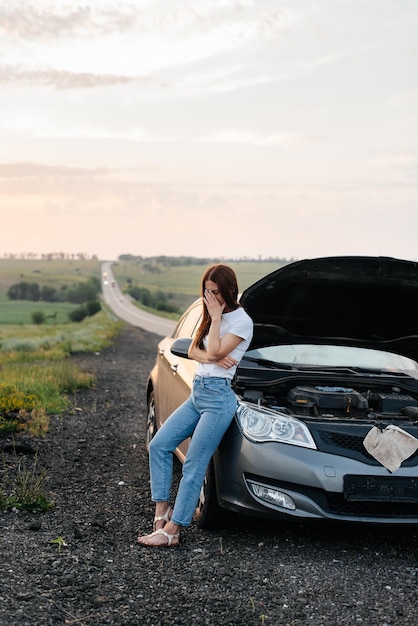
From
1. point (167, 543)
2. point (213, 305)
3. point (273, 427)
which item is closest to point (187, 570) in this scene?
point (167, 543)

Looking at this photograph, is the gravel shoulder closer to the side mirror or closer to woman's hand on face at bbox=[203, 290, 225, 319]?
the side mirror

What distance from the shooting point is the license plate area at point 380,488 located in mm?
5484

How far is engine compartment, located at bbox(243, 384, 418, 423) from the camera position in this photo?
6363 mm

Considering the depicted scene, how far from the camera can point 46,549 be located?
5.65 meters

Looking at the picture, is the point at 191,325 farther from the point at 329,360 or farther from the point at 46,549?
the point at 46,549

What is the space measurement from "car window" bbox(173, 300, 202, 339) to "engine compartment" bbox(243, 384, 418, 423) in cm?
95

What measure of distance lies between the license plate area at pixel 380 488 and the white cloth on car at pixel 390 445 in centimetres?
9

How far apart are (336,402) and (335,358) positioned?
0.97 meters

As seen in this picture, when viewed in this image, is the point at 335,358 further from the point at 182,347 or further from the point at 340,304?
the point at 182,347

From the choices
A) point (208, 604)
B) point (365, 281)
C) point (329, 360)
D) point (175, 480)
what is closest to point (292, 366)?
point (329, 360)

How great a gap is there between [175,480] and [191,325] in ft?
4.66

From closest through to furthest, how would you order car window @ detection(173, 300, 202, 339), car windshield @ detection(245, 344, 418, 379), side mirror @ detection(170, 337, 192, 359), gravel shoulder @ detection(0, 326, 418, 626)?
gravel shoulder @ detection(0, 326, 418, 626), side mirror @ detection(170, 337, 192, 359), car windshield @ detection(245, 344, 418, 379), car window @ detection(173, 300, 202, 339)

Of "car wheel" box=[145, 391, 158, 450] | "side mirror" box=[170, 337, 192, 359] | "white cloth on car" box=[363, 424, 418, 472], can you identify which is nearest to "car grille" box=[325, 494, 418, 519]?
"white cloth on car" box=[363, 424, 418, 472]

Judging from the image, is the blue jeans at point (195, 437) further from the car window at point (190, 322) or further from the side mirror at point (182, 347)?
the car window at point (190, 322)
